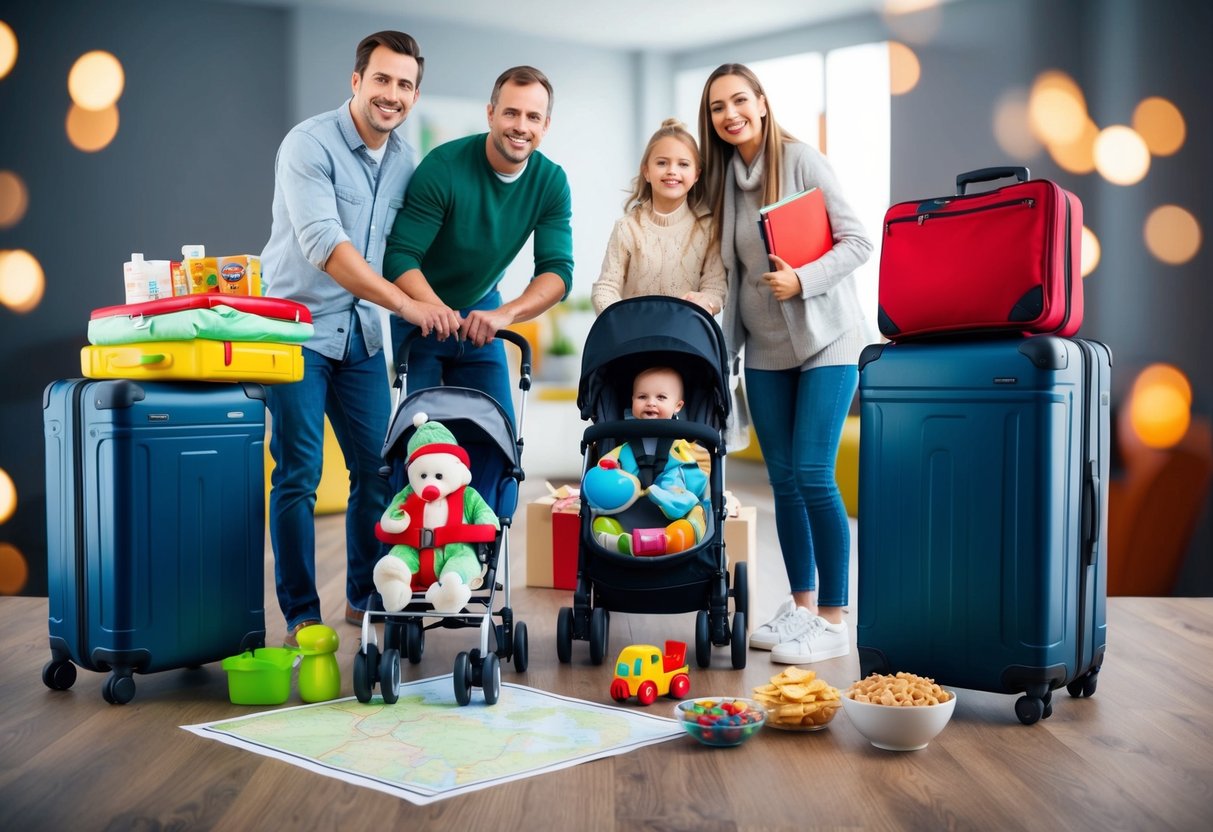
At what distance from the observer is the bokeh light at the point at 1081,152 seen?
14.1ft

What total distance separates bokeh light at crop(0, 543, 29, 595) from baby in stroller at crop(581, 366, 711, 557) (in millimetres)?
2557

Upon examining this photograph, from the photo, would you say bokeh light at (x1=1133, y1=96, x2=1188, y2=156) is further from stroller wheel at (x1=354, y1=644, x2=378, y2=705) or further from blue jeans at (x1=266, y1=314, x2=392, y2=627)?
stroller wheel at (x1=354, y1=644, x2=378, y2=705)

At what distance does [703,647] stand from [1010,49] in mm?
4123

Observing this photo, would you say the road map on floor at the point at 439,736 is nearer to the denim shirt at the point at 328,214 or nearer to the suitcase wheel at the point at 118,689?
the suitcase wheel at the point at 118,689

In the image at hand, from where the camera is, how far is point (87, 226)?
4.57 meters

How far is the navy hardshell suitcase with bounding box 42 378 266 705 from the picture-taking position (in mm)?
2340

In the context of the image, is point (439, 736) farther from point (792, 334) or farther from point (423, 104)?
point (423, 104)

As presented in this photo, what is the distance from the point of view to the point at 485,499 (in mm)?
2762

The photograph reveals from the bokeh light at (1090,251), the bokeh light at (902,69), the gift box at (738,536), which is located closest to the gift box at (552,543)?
the gift box at (738,536)

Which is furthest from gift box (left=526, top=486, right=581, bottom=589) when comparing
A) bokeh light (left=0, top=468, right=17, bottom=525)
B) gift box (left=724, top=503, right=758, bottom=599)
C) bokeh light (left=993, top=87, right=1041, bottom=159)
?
bokeh light (left=993, top=87, right=1041, bottom=159)

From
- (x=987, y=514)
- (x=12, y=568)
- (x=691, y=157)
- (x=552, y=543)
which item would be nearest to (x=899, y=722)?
(x=987, y=514)

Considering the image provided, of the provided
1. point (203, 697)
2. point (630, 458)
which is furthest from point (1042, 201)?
point (203, 697)

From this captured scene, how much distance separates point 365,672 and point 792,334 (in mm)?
1329

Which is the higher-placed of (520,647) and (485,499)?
(485,499)
